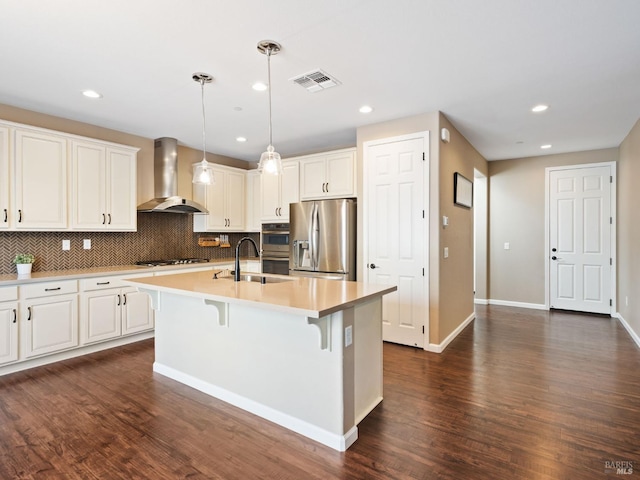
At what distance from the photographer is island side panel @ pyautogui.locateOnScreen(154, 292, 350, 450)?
2133mm

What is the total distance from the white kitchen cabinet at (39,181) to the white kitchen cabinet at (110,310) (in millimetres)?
748

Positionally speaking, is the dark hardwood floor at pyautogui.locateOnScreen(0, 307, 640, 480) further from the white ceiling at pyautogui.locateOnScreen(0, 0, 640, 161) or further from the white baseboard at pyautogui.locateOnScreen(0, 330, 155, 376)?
the white ceiling at pyautogui.locateOnScreen(0, 0, 640, 161)

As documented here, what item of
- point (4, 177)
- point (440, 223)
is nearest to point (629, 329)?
point (440, 223)

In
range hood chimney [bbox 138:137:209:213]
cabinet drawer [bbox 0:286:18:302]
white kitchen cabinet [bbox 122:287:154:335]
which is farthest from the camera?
range hood chimney [bbox 138:137:209:213]

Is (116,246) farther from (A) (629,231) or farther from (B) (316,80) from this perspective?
(A) (629,231)

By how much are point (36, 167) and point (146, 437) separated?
2.95 m

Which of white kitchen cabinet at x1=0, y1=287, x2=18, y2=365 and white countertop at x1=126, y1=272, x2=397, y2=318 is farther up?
white countertop at x1=126, y1=272, x2=397, y2=318

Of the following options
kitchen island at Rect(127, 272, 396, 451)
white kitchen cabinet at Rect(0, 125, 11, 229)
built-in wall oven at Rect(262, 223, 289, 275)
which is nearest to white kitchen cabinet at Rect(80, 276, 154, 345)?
white kitchen cabinet at Rect(0, 125, 11, 229)

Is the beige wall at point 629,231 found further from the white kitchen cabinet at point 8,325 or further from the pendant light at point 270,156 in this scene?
the white kitchen cabinet at point 8,325

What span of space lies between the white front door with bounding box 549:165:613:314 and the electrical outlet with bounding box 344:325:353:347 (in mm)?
5101

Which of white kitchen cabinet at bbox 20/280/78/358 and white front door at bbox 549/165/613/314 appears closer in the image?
white kitchen cabinet at bbox 20/280/78/358

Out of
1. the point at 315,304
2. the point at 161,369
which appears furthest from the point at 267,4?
the point at 161,369

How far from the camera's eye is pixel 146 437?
2.18 meters

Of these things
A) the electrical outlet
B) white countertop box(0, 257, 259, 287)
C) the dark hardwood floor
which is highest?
white countertop box(0, 257, 259, 287)
